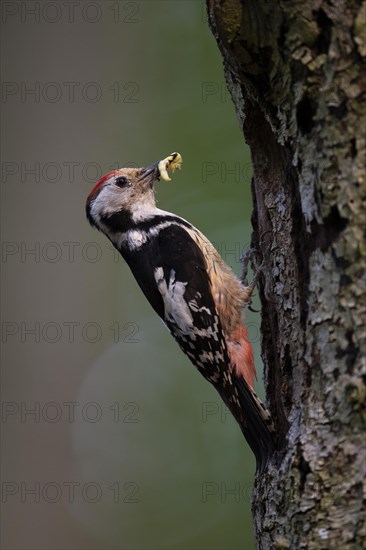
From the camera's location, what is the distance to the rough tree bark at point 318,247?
6.78 feet

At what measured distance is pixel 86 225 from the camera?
5.57 m

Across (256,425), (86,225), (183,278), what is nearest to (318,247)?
(256,425)

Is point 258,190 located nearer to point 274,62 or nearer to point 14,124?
point 274,62

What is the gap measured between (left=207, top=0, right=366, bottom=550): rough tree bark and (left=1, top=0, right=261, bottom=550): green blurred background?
2840 mm

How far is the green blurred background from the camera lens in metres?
5.28

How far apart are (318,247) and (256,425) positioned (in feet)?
3.30

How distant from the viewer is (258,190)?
303cm

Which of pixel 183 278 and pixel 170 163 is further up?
pixel 170 163

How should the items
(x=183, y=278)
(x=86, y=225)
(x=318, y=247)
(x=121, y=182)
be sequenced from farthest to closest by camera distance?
(x=86, y=225) < (x=121, y=182) < (x=183, y=278) < (x=318, y=247)

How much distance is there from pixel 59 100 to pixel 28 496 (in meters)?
2.85

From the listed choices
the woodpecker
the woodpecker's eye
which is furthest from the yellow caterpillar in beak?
the woodpecker's eye

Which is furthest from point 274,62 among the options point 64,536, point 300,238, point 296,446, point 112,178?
point 64,536

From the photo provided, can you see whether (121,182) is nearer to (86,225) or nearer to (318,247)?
(86,225)

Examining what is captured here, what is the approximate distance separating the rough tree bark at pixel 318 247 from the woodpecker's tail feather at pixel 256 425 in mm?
235
